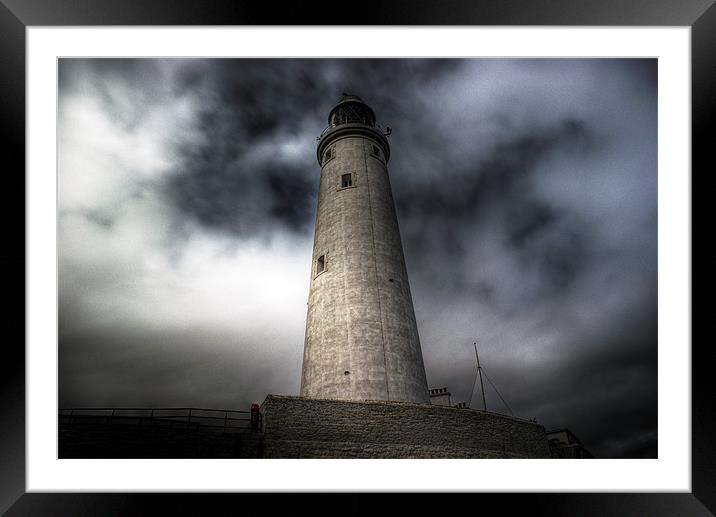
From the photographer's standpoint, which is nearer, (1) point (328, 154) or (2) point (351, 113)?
(1) point (328, 154)

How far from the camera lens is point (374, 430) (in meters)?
11.9

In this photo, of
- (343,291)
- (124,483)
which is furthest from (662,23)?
(343,291)

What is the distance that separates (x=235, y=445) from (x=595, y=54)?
9.72 metres

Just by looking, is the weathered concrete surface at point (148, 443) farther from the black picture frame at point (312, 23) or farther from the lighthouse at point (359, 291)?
the black picture frame at point (312, 23)

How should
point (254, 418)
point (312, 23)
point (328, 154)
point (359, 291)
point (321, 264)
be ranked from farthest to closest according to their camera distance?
point (328, 154)
point (321, 264)
point (359, 291)
point (254, 418)
point (312, 23)

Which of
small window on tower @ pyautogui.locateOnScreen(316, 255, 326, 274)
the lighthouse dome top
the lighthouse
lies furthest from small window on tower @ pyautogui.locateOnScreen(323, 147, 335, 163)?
small window on tower @ pyautogui.locateOnScreen(316, 255, 326, 274)

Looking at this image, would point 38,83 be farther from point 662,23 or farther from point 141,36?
point 662,23

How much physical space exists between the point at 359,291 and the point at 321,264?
2.28 meters

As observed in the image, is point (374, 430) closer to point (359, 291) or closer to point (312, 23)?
point (359, 291)

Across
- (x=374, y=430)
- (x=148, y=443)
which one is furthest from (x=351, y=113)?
(x=148, y=443)

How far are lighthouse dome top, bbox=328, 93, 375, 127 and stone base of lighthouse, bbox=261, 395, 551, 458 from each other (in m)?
13.0

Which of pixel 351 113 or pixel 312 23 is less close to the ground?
pixel 351 113

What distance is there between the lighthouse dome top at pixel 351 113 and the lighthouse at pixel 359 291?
103 cm

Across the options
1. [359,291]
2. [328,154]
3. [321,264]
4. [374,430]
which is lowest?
[374,430]
